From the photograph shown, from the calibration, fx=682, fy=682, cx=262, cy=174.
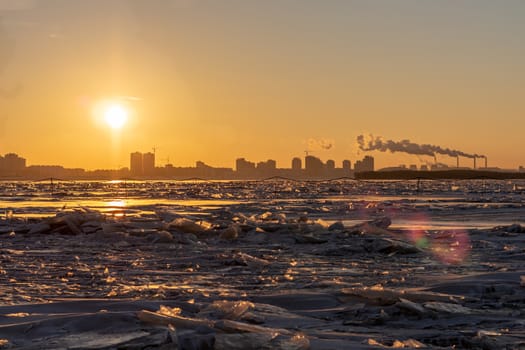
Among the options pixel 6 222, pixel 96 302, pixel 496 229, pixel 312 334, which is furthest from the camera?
pixel 6 222

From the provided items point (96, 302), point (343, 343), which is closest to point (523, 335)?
point (343, 343)

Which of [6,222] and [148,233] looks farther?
[6,222]

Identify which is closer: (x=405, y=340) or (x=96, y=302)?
(x=405, y=340)

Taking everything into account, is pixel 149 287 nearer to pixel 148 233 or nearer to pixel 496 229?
pixel 148 233

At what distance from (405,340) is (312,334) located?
718 mm

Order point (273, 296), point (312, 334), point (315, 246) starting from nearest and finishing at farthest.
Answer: point (312, 334) < point (273, 296) < point (315, 246)

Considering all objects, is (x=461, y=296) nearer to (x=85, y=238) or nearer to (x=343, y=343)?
(x=343, y=343)

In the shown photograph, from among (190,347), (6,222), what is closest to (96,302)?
(190,347)

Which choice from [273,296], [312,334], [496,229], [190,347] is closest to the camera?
[190,347]

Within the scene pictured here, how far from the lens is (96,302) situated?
261 inches

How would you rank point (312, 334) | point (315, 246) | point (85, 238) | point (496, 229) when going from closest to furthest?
→ point (312, 334), point (315, 246), point (85, 238), point (496, 229)

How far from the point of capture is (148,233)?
14789mm

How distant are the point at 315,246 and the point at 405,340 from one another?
8.10 m

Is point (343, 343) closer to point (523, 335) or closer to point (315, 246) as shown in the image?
point (523, 335)
